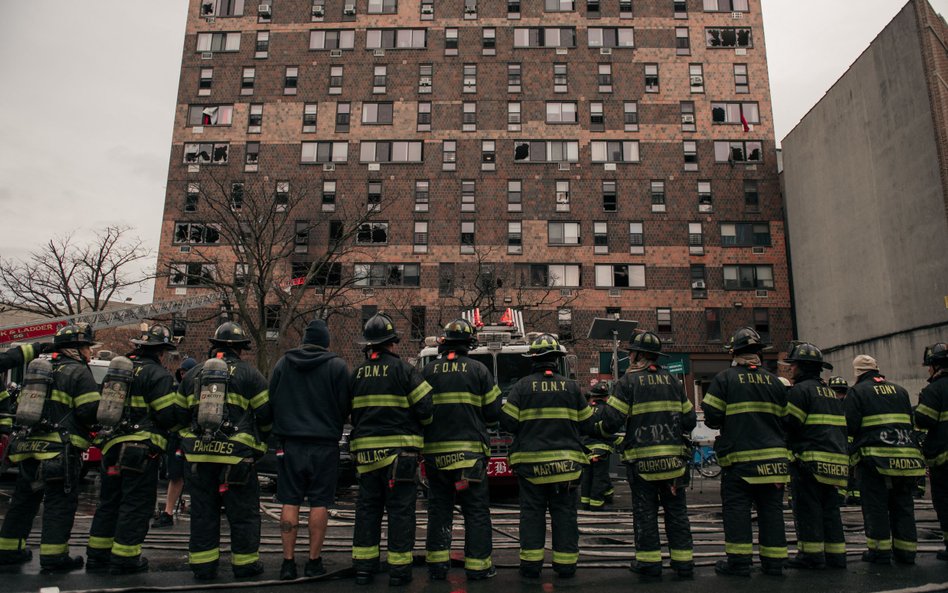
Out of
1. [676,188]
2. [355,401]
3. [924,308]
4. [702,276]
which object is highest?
[676,188]

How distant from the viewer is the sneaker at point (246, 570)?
5845 millimetres

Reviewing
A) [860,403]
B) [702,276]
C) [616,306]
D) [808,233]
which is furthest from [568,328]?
[860,403]

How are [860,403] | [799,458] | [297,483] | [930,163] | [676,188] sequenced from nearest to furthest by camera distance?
[297,483] < [799,458] < [860,403] < [930,163] < [676,188]

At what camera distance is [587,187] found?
39.2m

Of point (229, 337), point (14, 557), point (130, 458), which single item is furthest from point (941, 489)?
point (14, 557)

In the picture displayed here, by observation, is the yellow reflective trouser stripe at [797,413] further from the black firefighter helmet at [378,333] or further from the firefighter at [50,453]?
the firefighter at [50,453]

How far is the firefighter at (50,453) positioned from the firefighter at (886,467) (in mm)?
7708

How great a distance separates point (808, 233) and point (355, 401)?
118ft

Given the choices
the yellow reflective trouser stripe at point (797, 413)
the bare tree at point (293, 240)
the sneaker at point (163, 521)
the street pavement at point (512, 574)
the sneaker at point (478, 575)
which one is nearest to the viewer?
the street pavement at point (512, 574)

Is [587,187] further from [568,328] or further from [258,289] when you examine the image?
[258,289]

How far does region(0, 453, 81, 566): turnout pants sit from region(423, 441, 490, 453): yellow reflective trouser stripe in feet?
10.8

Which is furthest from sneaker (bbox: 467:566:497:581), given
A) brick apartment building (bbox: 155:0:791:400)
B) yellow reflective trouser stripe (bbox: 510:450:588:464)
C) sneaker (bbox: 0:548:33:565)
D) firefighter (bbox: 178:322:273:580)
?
brick apartment building (bbox: 155:0:791:400)

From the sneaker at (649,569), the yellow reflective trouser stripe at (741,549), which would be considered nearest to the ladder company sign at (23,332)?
the sneaker at (649,569)

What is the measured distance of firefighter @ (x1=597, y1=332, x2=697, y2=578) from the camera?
6.07 metres
